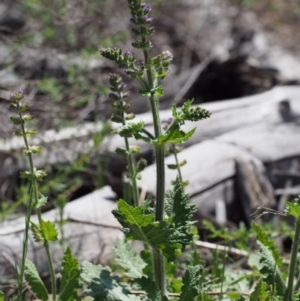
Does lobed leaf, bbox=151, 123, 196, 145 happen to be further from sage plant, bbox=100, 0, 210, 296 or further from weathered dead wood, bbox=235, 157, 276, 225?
weathered dead wood, bbox=235, 157, 276, 225

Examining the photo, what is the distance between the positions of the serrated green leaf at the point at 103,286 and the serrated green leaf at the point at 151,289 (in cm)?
10

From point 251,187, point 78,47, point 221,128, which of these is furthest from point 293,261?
point 78,47

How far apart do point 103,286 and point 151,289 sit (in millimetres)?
236

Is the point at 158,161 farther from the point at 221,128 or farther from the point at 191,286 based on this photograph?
the point at 221,128

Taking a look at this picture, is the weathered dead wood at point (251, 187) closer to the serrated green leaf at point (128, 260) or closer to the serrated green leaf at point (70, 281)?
the serrated green leaf at point (128, 260)

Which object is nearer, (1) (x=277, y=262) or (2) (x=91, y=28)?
(1) (x=277, y=262)

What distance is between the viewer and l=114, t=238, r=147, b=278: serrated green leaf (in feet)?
8.96

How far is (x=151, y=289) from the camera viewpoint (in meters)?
2.35

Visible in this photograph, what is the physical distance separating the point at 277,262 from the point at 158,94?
Result: 92 centimetres

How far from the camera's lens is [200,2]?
32.7 feet

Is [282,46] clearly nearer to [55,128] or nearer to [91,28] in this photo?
[91,28]

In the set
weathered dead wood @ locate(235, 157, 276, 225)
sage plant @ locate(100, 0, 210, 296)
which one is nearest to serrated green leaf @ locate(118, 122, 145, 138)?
sage plant @ locate(100, 0, 210, 296)

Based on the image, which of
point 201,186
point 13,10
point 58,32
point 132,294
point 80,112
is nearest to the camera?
point 132,294

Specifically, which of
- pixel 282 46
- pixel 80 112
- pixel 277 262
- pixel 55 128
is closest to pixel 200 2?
pixel 282 46
